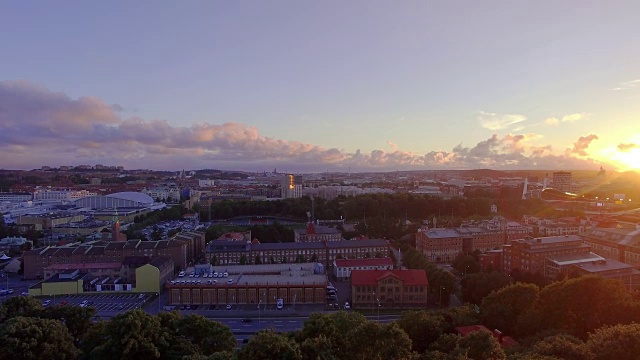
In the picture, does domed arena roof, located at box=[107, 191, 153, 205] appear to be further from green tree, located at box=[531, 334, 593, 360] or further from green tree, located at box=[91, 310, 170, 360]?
green tree, located at box=[531, 334, 593, 360]

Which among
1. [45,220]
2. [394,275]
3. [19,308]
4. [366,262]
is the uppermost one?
[19,308]

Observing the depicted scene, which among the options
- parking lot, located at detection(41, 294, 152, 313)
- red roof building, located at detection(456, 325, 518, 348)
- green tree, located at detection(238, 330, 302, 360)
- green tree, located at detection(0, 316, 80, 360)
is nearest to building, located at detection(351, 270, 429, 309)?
red roof building, located at detection(456, 325, 518, 348)

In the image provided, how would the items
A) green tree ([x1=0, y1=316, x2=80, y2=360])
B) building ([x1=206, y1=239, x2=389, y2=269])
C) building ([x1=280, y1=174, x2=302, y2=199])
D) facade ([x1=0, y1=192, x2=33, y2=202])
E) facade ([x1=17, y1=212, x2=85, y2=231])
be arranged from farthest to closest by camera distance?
1. building ([x1=280, y1=174, x2=302, y2=199])
2. facade ([x1=0, y1=192, x2=33, y2=202])
3. facade ([x1=17, y1=212, x2=85, y2=231])
4. building ([x1=206, y1=239, x2=389, y2=269])
5. green tree ([x1=0, y1=316, x2=80, y2=360])

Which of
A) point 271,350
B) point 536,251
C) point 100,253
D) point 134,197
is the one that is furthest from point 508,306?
point 134,197

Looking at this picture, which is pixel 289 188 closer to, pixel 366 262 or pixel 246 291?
pixel 366 262

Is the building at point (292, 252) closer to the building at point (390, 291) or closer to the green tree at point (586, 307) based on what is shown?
the building at point (390, 291)

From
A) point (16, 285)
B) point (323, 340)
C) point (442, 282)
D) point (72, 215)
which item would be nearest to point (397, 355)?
point (323, 340)

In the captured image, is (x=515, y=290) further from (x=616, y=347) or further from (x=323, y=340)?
(x=323, y=340)
